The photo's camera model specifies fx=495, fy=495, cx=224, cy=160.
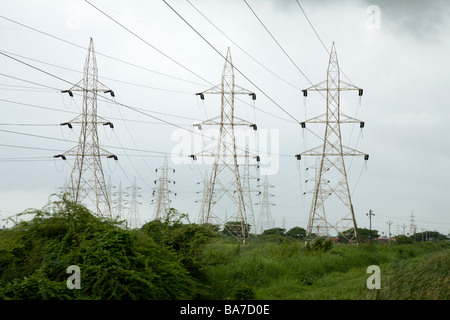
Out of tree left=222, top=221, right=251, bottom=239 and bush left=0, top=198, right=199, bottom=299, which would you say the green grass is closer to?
bush left=0, top=198, right=199, bottom=299

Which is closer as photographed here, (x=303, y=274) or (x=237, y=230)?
(x=303, y=274)

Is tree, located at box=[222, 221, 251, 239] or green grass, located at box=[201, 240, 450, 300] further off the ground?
tree, located at box=[222, 221, 251, 239]

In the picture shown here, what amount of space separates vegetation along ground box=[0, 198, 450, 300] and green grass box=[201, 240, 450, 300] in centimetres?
5

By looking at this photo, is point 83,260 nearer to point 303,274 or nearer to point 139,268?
point 139,268

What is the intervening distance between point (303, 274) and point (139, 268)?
483 inches

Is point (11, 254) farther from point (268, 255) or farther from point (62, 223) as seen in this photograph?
point (268, 255)

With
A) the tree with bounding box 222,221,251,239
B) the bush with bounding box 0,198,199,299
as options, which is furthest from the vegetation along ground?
the tree with bounding box 222,221,251,239

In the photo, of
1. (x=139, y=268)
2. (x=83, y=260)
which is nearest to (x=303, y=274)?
(x=139, y=268)

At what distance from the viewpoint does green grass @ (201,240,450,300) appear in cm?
1606

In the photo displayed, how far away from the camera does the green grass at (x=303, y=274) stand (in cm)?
1606

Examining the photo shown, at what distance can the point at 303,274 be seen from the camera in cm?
2408

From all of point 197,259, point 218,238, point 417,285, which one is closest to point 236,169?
point 218,238

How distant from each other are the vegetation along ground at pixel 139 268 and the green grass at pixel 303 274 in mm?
52
